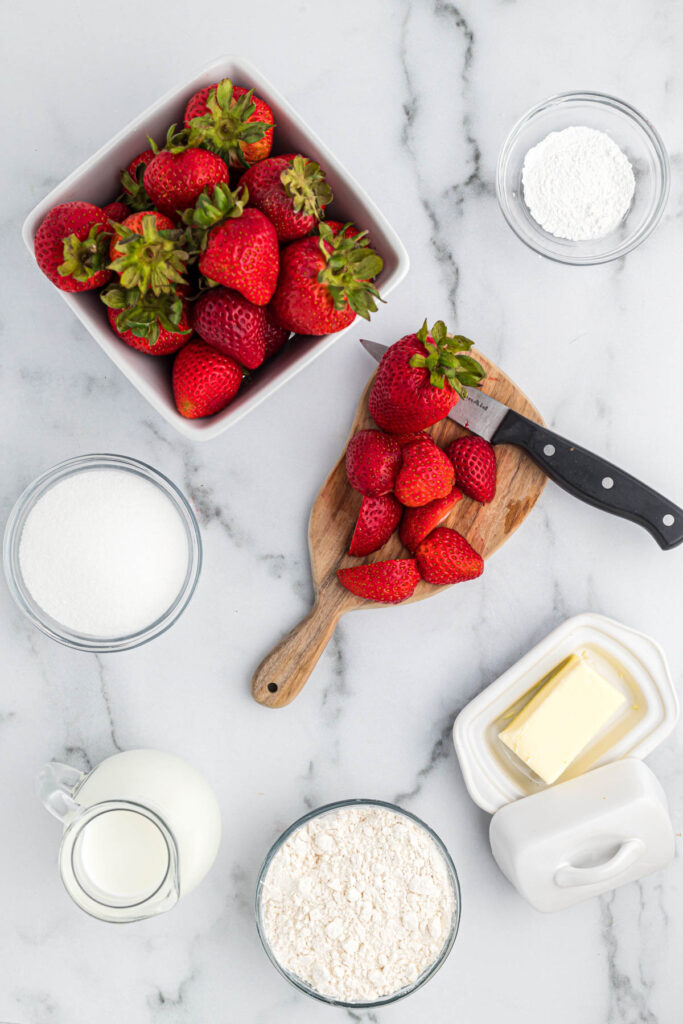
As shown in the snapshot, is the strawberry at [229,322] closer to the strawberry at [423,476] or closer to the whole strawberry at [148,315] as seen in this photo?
the whole strawberry at [148,315]

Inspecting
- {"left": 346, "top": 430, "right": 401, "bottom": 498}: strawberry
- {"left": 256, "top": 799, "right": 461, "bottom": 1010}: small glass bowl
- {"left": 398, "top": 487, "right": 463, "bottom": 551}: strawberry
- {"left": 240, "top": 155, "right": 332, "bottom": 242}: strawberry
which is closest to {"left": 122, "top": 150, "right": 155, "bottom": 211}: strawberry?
{"left": 240, "top": 155, "right": 332, "bottom": 242}: strawberry

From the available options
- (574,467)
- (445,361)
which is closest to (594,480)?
(574,467)

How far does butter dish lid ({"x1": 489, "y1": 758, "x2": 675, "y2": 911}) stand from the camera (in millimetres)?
1098

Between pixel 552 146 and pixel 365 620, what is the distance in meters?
0.67

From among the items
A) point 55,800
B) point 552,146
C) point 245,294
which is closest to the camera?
point 245,294

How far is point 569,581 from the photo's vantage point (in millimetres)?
1189

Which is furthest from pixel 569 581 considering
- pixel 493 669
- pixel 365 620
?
pixel 365 620

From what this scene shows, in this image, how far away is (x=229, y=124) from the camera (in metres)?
0.86

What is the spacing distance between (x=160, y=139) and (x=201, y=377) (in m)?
0.27

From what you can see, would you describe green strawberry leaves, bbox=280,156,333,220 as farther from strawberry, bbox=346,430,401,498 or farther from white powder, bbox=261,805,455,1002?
white powder, bbox=261,805,455,1002

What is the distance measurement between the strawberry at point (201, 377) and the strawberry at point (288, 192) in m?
0.14

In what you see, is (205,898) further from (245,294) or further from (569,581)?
(245,294)

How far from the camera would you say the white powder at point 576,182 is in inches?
44.4

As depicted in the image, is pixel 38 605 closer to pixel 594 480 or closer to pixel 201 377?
pixel 201 377
